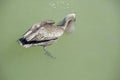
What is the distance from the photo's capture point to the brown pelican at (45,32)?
1175 mm

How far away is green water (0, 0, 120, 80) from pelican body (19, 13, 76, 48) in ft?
0.11

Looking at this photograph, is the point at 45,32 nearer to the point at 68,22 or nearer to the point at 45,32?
the point at 45,32

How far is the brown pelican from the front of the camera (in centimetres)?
118

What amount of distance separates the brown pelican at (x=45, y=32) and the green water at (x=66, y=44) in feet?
0.11

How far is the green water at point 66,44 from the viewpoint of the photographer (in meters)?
1.22

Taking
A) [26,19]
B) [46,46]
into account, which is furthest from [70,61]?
[26,19]

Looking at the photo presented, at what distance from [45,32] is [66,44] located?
10 centimetres

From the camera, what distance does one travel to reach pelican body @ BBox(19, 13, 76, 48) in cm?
117

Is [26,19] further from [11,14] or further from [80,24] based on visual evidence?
[80,24]

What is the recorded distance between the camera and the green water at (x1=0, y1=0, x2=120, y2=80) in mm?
1219

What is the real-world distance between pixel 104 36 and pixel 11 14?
1.28ft

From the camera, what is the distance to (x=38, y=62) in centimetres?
122

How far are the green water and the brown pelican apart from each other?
1.3 inches

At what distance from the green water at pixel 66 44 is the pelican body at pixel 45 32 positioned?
3 cm
